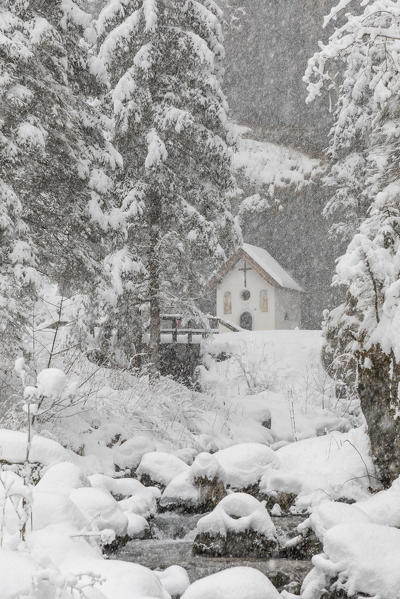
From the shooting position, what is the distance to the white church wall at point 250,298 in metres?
33.5

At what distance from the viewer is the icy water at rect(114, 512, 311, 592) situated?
5871 millimetres

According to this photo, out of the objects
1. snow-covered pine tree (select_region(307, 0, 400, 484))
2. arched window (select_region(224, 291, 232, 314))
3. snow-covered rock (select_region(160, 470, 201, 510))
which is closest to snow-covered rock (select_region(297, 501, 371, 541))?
snow-covered pine tree (select_region(307, 0, 400, 484))

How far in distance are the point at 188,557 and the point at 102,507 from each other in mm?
1026

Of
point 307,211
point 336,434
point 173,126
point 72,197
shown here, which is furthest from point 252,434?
point 307,211

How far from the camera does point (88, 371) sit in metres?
12.9

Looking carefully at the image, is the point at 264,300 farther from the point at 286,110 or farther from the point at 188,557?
the point at 188,557

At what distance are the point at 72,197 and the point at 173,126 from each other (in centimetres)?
444

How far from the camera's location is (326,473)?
819 cm

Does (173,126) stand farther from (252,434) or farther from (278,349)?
(278,349)

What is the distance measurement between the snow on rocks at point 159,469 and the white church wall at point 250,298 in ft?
79.0

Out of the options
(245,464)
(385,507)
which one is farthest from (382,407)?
(245,464)

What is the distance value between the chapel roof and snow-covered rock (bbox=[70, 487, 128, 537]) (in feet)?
82.8

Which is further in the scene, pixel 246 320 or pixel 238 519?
pixel 246 320

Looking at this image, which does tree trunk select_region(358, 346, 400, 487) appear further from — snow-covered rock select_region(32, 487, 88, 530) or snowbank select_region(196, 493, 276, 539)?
snow-covered rock select_region(32, 487, 88, 530)
